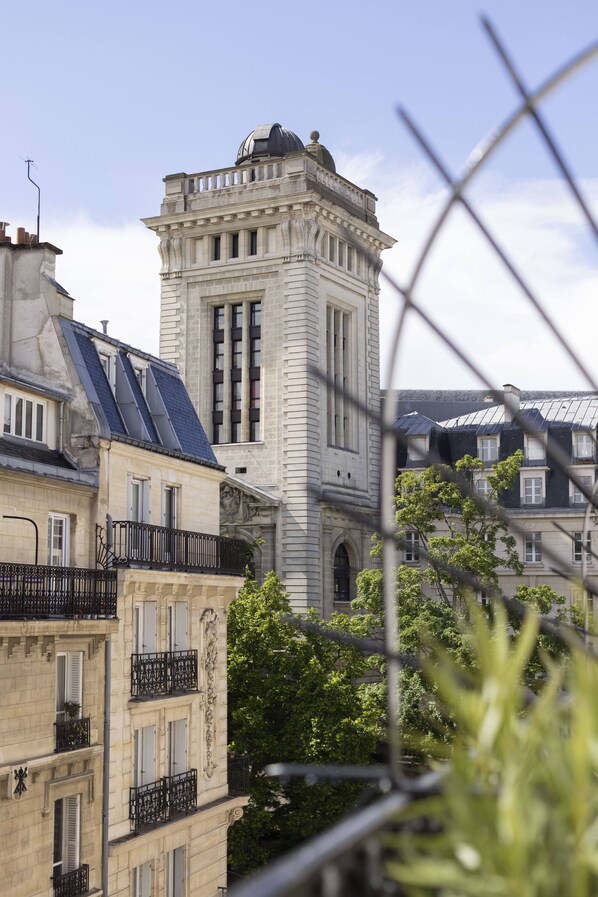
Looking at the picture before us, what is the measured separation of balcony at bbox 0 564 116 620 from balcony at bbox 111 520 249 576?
981 mm

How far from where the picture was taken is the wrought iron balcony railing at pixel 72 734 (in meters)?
21.2

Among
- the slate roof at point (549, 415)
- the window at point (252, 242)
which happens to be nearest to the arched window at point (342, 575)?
the slate roof at point (549, 415)

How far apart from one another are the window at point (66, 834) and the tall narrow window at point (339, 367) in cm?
3936

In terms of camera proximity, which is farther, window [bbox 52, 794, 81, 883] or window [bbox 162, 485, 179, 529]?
window [bbox 162, 485, 179, 529]

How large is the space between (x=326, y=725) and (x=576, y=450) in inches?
1241

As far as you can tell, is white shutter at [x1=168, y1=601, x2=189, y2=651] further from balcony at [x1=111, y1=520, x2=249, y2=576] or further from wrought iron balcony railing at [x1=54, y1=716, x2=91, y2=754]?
wrought iron balcony railing at [x1=54, y1=716, x2=91, y2=754]

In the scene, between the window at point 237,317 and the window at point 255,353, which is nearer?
the window at point 255,353

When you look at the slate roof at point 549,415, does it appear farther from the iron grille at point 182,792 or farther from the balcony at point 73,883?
Answer: the balcony at point 73,883

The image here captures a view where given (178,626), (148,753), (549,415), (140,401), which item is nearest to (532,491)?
(549,415)

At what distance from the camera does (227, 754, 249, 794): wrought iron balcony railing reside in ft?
95.0

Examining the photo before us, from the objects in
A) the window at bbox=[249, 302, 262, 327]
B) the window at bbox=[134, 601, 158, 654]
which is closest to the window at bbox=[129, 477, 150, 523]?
the window at bbox=[134, 601, 158, 654]

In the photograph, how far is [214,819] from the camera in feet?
88.9

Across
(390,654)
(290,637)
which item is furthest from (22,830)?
(290,637)

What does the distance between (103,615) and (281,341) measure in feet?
121
